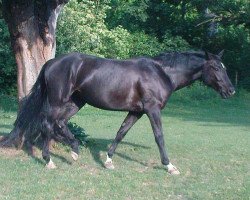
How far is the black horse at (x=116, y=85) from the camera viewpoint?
8.73 meters

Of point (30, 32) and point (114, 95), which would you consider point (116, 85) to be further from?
point (30, 32)

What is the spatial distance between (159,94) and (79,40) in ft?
56.9

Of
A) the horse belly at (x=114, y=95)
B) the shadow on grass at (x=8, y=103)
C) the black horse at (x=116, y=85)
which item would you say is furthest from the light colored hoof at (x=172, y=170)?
the shadow on grass at (x=8, y=103)

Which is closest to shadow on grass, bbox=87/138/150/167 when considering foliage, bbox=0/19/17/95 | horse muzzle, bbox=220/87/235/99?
horse muzzle, bbox=220/87/235/99

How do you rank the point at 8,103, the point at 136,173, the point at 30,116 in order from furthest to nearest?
the point at 8,103 < the point at 30,116 < the point at 136,173

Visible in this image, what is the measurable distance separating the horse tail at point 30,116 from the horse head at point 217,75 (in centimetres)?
265

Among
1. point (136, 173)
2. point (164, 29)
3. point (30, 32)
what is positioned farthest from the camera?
point (164, 29)

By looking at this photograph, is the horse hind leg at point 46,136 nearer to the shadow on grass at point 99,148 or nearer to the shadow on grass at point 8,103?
the shadow on grass at point 99,148

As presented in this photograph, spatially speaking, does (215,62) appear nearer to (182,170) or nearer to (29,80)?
(182,170)

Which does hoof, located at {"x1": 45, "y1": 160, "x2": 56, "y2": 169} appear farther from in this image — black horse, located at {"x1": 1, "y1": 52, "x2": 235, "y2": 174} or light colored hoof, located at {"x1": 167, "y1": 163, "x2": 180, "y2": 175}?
light colored hoof, located at {"x1": 167, "y1": 163, "x2": 180, "y2": 175}

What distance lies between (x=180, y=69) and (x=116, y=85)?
3.70ft

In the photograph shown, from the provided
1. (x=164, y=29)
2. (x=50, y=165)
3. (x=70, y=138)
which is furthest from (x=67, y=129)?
(x=164, y=29)

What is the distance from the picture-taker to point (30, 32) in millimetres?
9898

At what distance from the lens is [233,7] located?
33.6m
